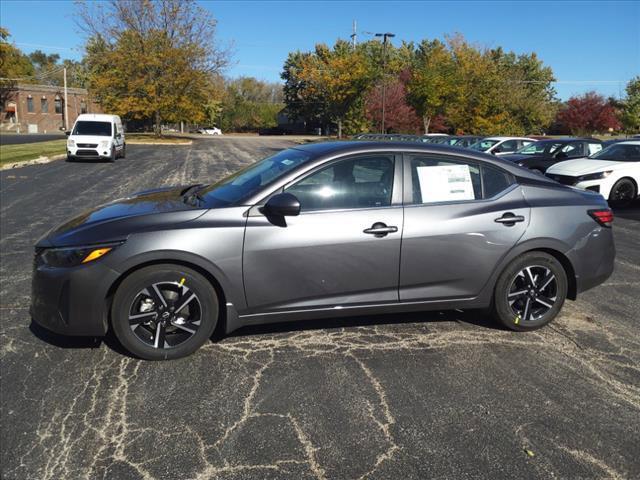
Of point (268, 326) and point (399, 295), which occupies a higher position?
point (399, 295)

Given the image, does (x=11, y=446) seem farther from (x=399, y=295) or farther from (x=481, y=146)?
(x=481, y=146)

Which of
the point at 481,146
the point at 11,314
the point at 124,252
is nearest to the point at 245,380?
the point at 124,252

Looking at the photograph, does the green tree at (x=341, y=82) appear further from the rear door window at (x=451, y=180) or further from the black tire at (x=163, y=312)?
the black tire at (x=163, y=312)

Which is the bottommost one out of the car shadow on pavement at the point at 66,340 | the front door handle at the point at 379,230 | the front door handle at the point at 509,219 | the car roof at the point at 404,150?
the car shadow on pavement at the point at 66,340

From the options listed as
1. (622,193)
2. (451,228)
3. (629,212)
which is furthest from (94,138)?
(451,228)

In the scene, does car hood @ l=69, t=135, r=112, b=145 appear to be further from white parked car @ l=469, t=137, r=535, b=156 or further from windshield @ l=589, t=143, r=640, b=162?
windshield @ l=589, t=143, r=640, b=162

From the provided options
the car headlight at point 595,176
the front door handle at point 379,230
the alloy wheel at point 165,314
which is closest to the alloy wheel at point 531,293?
Result: the front door handle at point 379,230

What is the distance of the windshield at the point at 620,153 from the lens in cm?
1179

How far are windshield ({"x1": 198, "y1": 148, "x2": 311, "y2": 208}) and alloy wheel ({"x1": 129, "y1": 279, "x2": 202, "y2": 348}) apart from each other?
71 cm

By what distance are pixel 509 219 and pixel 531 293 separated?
2.29 ft

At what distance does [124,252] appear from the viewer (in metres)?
3.65

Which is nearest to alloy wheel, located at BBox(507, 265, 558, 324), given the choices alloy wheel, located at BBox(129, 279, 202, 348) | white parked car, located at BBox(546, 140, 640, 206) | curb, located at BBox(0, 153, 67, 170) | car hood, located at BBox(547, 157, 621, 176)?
alloy wheel, located at BBox(129, 279, 202, 348)

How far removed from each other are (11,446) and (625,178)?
1215cm

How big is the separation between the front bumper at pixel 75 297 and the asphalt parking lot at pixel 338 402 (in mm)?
326
